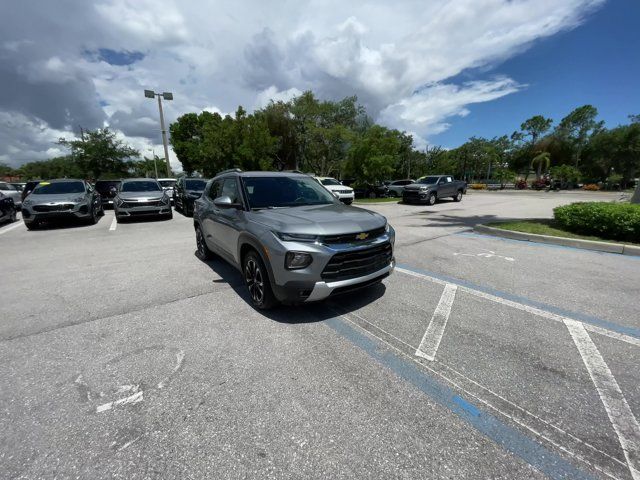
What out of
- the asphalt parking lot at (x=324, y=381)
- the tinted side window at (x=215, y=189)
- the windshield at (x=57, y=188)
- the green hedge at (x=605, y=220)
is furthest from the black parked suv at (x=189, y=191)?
the green hedge at (x=605, y=220)

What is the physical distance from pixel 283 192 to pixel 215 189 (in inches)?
64.8

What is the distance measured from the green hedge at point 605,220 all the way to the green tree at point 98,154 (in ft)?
130

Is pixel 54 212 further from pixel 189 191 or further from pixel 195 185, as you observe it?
pixel 195 185

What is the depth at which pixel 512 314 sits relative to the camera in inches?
144

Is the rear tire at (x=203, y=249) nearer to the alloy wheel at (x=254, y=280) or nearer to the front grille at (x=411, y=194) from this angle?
the alloy wheel at (x=254, y=280)

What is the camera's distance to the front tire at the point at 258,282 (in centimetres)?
351

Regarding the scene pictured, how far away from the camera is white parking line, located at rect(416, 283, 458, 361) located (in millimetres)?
2876

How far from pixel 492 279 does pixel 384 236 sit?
2.56 meters

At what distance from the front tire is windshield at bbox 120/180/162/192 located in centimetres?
1033

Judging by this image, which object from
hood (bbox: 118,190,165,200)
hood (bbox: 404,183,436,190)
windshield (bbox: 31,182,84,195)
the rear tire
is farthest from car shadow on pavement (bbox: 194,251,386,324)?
hood (bbox: 404,183,436,190)

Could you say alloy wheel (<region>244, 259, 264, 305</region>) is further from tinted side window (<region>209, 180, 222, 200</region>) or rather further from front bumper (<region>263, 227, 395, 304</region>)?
tinted side window (<region>209, 180, 222, 200</region>)

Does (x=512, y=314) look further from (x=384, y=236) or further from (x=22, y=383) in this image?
(x=22, y=383)

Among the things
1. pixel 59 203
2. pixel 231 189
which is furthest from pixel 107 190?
pixel 231 189

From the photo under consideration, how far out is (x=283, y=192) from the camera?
4.41 meters
